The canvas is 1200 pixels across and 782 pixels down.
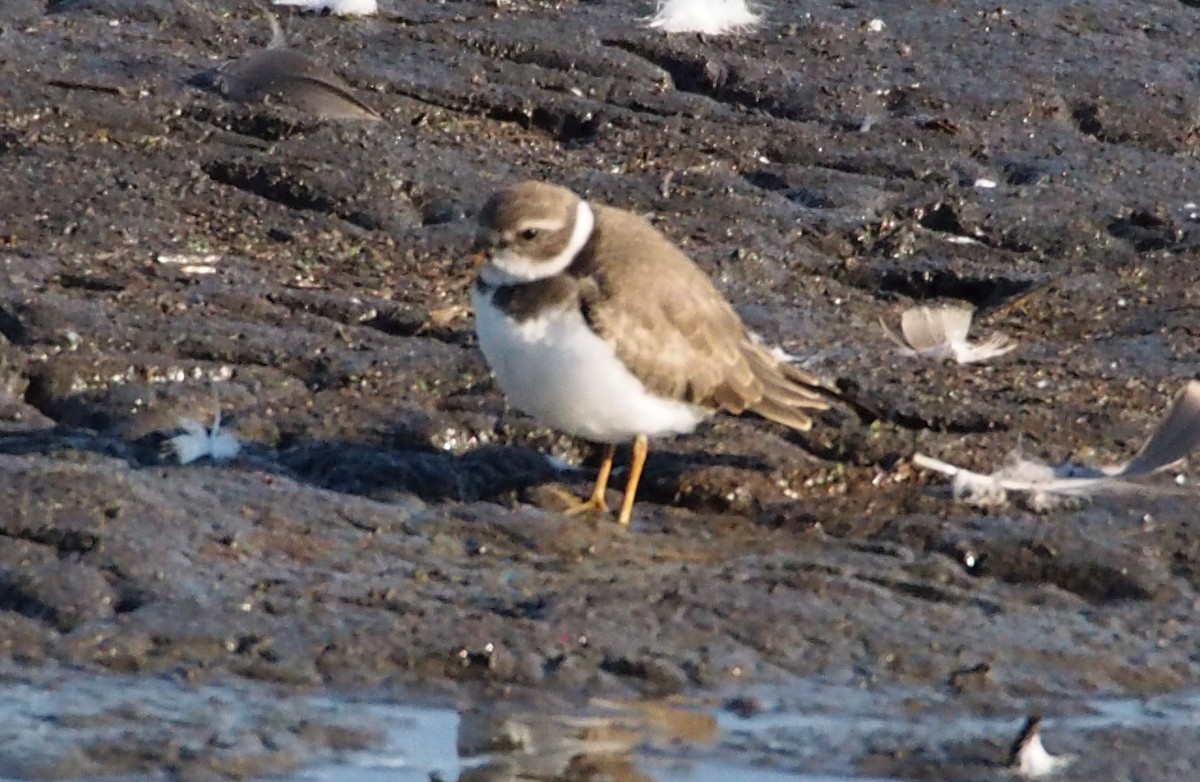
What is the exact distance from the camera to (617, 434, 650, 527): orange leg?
618 centimetres

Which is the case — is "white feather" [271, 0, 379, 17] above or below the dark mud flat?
below

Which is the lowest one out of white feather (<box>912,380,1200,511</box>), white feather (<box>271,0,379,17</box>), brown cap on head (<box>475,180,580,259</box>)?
white feather (<box>271,0,379,17</box>)

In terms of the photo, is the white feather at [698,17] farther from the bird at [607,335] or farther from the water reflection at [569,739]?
the water reflection at [569,739]

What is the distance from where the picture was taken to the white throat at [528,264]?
614 centimetres

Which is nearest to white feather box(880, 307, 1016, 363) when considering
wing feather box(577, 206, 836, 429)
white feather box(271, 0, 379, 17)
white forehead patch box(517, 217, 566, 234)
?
wing feather box(577, 206, 836, 429)

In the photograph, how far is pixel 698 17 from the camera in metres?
10.6

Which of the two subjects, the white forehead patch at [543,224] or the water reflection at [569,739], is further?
the white forehead patch at [543,224]

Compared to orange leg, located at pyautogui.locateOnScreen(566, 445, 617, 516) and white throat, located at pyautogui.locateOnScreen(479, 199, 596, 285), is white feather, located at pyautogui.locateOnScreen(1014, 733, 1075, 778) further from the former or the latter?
white throat, located at pyautogui.locateOnScreen(479, 199, 596, 285)

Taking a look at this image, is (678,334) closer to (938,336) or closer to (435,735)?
(938,336)

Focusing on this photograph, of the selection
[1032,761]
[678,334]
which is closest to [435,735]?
[1032,761]

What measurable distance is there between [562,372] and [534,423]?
0.66 m

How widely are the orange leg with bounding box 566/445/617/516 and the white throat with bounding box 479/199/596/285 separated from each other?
2.01 feet

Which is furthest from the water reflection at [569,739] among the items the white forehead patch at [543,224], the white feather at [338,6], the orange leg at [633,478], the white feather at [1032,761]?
the white feather at [338,6]

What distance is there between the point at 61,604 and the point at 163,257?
257 centimetres
